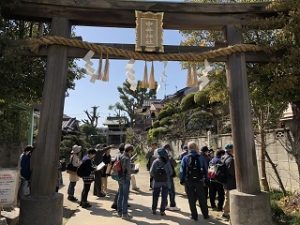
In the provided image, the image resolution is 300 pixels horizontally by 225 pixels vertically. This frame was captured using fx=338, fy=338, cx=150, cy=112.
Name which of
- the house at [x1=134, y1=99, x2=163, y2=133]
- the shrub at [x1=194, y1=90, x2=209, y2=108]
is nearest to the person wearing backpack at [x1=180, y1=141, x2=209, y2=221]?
the shrub at [x1=194, y1=90, x2=209, y2=108]

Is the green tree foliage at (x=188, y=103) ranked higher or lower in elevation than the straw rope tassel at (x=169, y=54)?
higher

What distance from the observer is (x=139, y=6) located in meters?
6.84

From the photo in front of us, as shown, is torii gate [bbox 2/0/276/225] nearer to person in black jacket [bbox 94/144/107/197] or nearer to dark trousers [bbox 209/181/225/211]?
dark trousers [bbox 209/181/225/211]

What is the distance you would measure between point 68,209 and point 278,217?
5.20 m

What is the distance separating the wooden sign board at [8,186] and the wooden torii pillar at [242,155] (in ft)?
13.3

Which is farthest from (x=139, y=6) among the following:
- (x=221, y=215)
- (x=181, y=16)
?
(x=221, y=215)

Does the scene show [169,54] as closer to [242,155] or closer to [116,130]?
[242,155]

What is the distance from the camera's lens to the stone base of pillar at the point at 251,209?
6.27 metres

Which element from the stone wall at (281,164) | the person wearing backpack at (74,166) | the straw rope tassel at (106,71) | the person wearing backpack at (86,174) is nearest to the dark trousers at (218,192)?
the stone wall at (281,164)

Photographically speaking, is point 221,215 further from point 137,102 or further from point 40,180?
point 137,102

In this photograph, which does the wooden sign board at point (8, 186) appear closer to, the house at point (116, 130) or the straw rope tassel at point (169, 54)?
the straw rope tassel at point (169, 54)

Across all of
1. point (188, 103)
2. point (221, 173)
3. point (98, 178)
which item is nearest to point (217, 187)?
point (221, 173)

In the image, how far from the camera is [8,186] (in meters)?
5.93

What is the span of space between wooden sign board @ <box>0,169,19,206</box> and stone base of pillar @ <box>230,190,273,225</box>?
4.08m
